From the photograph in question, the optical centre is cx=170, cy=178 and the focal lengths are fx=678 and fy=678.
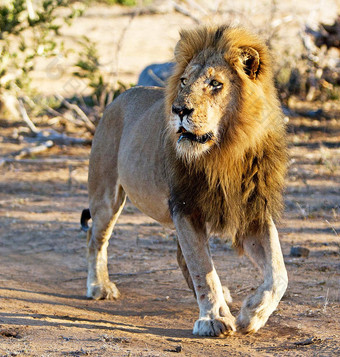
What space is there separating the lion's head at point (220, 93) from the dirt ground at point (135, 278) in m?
1.04

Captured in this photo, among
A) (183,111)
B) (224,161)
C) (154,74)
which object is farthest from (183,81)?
(154,74)

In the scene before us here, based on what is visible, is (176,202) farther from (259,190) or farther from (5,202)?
(5,202)

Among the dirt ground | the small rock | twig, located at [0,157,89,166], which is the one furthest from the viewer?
twig, located at [0,157,89,166]

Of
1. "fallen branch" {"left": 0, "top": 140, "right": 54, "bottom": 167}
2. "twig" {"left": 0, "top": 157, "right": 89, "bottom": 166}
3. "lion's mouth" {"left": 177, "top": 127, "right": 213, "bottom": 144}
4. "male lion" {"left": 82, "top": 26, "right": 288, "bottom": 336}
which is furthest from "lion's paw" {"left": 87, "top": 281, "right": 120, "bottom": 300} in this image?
"fallen branch" {"left": 0, "top": 140, "right": 54, "bottom": 167}

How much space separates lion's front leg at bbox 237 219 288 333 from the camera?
3.36 m

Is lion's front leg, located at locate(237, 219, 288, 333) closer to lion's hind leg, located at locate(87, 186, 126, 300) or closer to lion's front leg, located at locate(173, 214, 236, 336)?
lion's front leg, located at locate(173, 214, 236, 336)

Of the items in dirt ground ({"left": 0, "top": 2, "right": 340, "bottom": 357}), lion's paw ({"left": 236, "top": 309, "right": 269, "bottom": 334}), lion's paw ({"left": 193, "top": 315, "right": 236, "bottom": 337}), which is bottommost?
dirt ground ({"left": 0, "top": 2, "right": 340, "bottom": 357})

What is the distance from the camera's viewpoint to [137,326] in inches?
154

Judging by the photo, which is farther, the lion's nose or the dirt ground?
the dirt ground

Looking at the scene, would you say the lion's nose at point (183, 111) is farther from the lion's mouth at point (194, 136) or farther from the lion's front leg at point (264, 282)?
the lion's front leg at point (264, 282)

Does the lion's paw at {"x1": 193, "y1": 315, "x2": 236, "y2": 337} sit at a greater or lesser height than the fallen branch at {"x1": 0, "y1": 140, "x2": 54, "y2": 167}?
greater

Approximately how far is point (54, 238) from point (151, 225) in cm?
93

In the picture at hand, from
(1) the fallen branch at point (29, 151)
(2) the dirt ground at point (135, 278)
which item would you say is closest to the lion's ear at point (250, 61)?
(2) the dirt ground at point (135, 278)

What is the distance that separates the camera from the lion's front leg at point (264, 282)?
3.36 metres
